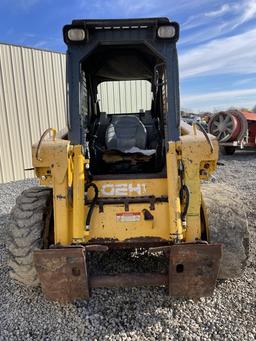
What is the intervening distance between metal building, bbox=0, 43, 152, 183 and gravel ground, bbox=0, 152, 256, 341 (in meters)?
6.03

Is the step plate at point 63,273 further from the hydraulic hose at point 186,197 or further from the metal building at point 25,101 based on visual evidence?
the metal building at point 25,101

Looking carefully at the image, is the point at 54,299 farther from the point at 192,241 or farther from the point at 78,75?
the point at 78,75

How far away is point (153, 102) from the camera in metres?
4.39

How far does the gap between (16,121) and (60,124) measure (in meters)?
1.81

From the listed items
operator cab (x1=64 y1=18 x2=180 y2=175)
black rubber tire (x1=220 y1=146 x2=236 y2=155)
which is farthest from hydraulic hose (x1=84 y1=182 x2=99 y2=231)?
black rubber tire (x1=220 y1=146 x2=236 y2=155)

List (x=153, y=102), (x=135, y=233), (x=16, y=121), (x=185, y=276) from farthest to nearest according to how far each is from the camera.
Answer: (x=16, y=121)
(x=153, y=102)
(x=135, y=233)
(x=185, y=276)

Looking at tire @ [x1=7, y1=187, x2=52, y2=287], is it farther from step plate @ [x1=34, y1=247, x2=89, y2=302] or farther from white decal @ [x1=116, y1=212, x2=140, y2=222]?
white decal @ [x1=116, y1=212, x2=140, y2=222]

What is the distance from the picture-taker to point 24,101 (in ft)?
32.7

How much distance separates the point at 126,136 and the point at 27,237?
145 centimetres

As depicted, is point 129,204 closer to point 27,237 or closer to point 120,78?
point 27,237

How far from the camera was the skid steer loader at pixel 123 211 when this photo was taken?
2893mm

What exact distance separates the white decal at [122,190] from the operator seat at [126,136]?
59 cm

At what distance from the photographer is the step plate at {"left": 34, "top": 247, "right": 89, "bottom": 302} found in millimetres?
2818

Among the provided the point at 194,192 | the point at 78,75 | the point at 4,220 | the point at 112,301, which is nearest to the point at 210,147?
the point at 194,192
